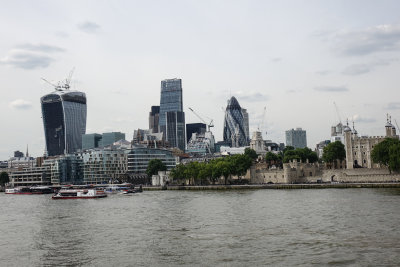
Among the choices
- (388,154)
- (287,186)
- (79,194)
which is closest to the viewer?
(388,154)

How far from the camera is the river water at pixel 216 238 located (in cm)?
3738

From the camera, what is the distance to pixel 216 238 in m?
46.2

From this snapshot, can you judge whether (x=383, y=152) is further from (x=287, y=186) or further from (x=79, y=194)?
(x=79, y=194)

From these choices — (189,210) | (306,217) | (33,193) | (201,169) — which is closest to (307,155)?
(201,169)

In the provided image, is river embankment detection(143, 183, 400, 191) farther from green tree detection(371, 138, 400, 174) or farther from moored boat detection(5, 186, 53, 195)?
moored boat detection(5, 186, 53, 195)

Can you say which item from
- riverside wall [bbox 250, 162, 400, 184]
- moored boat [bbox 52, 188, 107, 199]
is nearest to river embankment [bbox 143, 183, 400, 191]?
riverside wall [bbox 250, 162, 400, 184]

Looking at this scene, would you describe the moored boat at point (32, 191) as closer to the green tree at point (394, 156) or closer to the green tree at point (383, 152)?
the green tree at point (383, 152)

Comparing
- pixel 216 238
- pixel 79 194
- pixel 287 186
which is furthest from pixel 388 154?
pixel 216 238

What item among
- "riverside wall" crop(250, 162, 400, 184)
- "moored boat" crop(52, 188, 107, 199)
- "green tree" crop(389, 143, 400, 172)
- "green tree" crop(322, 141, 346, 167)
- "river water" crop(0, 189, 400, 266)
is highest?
"green tree" crop(322, 141, 346, 167)

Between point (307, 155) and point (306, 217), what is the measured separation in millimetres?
124615

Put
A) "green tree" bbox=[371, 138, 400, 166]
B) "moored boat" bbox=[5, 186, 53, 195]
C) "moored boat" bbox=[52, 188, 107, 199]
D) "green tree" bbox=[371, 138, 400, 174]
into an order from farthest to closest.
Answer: "moored boat" bbox=[5, 186, 53, 195], "moored boat" bbox=[52, 188, 107, 199], "green tree" bbox=[371, 138, 400, 166], "green tree" bbox=[371, 138, 400, 174]

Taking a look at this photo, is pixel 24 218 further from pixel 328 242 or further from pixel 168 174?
pixel 168 174

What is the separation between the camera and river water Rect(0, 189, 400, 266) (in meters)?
37.4

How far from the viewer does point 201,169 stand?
16200 centimetres
